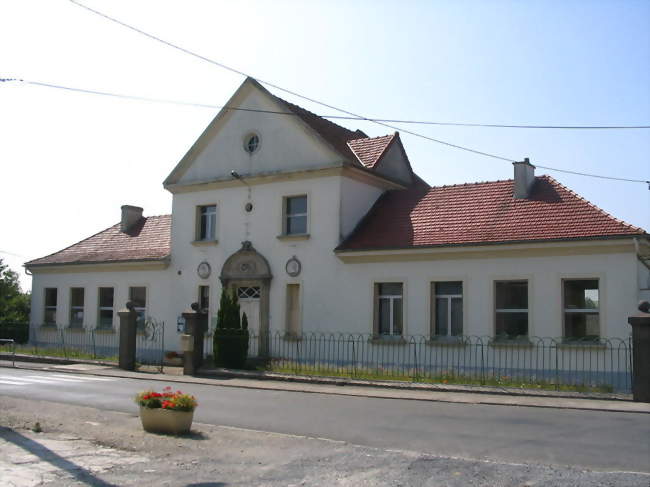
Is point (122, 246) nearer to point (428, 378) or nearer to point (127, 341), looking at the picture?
point (127, 341)

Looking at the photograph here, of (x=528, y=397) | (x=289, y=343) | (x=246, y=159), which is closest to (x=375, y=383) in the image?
(x=528, y=397)

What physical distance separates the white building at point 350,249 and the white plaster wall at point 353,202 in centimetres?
7

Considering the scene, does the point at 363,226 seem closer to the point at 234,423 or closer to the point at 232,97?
the point at 232,97

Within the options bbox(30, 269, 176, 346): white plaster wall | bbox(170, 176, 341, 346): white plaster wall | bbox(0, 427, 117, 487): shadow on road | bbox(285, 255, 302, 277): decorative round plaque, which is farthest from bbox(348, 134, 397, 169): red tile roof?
bbox(0, 427, 117, 487): shadow on road

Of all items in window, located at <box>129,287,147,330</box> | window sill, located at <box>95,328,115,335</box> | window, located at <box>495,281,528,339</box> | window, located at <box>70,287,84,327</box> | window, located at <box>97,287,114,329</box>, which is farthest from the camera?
window, located at <box>70,287,84,327</box>

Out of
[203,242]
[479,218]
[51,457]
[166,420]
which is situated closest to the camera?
[51,457]

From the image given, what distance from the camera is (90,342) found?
104 feet

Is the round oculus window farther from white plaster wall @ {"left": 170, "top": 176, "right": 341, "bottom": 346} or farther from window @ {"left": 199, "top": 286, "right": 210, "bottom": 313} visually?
window @ {"left": 199, "top": 286, "right": 210, "bottom": 313}

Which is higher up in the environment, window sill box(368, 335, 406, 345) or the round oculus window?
the round oculus window

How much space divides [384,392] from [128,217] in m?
20.2

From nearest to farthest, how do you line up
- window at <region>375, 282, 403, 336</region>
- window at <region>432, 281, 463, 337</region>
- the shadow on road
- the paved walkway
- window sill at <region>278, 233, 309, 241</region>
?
the shadow on road < the paved walkway < window at <region>432, 281, 463, 337</region> < window at <region>375, 282, 403, 336</region> < window sill at <region>278, 233, 309, 241</region>

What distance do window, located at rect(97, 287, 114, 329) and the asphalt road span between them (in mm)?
12819

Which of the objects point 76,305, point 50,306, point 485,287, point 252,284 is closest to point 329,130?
point 252,284

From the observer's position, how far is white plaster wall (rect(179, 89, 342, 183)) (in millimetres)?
26359
